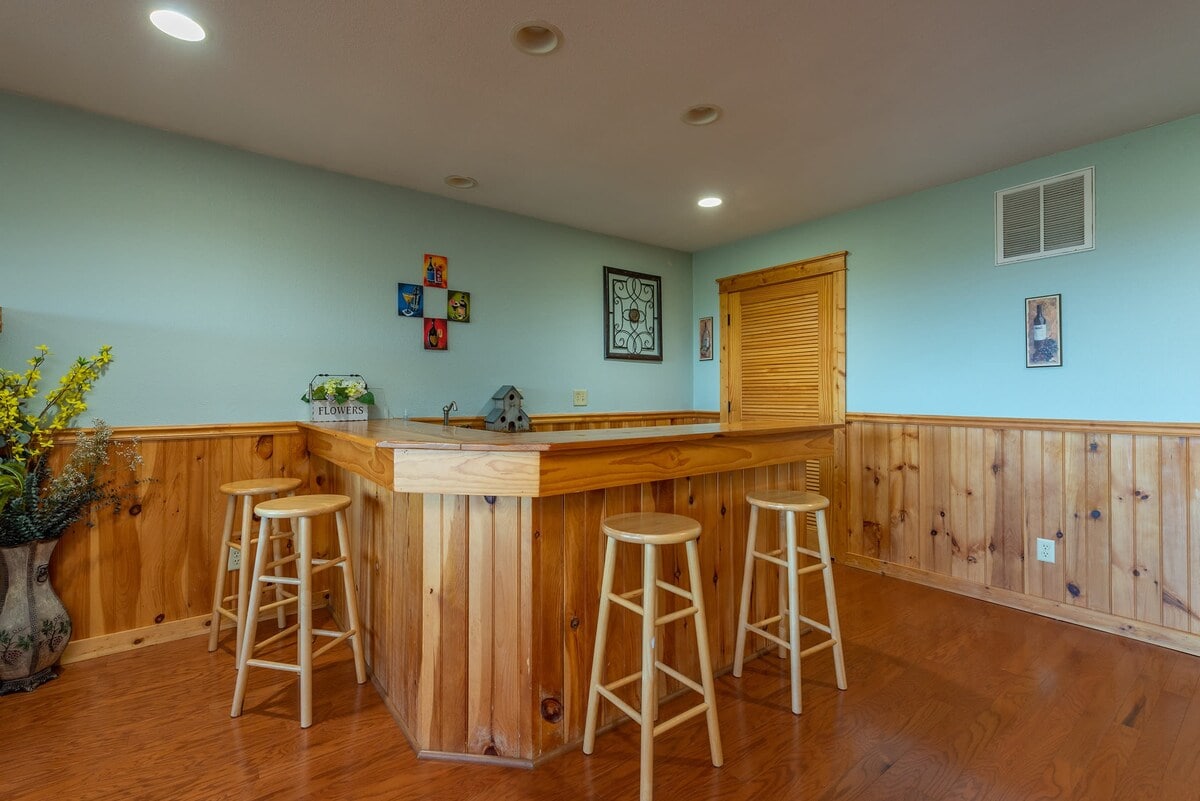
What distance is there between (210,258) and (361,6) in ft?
5.09

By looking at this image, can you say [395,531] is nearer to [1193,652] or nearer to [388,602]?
[388,602]

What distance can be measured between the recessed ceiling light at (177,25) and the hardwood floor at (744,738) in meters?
2.35

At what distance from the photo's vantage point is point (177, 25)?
1.78 metres

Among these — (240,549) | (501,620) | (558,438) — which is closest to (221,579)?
(240,549)

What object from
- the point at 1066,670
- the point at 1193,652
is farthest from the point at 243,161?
the point at 1193,652

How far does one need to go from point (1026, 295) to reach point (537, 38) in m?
2.74

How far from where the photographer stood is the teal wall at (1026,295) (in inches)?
97.0

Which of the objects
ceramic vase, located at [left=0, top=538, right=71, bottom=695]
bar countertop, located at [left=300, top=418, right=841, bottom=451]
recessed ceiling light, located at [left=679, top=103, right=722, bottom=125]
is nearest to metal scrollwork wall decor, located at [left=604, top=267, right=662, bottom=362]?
recessed ceiling light, located at [left=679, top=103, right=722, bottom=125]

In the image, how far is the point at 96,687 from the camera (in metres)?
2.14

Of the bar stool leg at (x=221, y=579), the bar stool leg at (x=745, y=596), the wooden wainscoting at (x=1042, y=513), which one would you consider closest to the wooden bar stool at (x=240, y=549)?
the bar stool leg at (x=221, y=579)

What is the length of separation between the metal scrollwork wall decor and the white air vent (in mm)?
2295

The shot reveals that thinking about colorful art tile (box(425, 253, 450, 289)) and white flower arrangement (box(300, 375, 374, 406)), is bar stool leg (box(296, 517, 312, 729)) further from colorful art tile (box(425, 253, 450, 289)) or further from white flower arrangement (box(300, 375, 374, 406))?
colorful art tile (box(425, 253, 450, 289))

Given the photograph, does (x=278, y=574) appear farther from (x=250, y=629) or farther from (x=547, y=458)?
(x=547, y=458)

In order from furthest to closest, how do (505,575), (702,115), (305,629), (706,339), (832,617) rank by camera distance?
1. (706,339)
2. (702,115)
3. (832,617)
4. (305,629)
5. (505,575)
